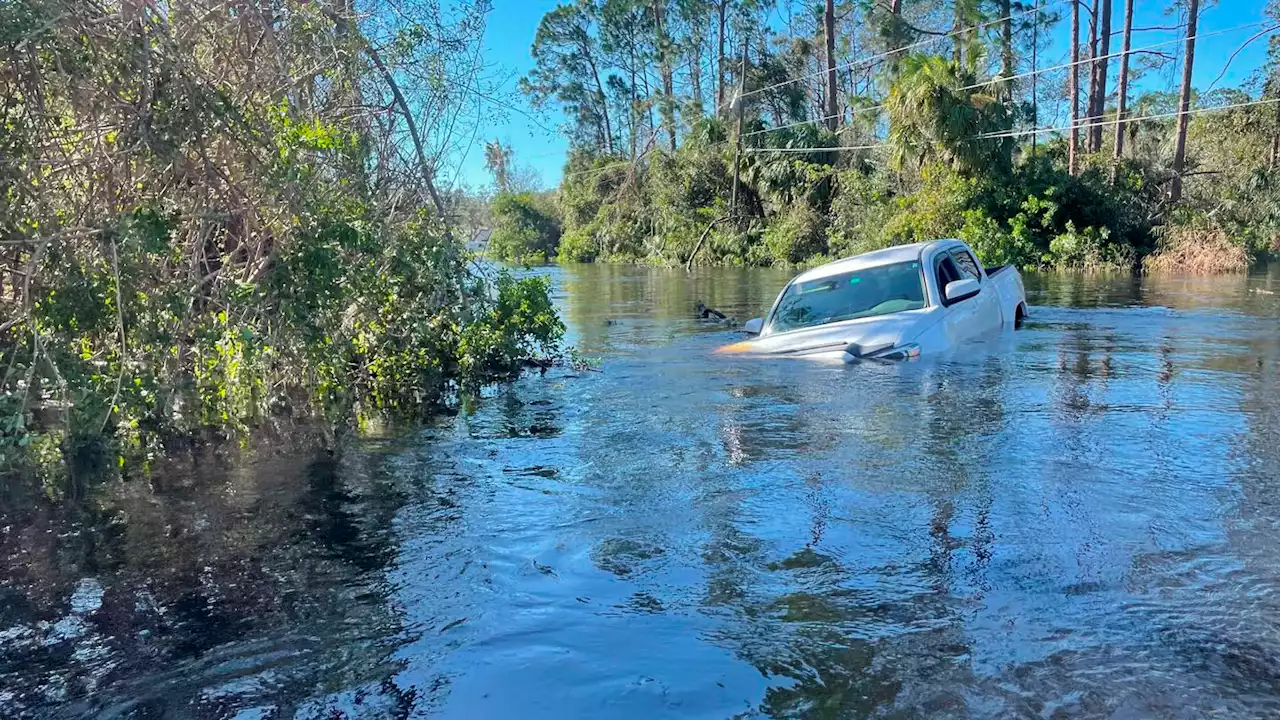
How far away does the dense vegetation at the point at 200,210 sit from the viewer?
5.36 m

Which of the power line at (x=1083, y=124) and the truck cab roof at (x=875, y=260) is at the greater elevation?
the power line at (x=1083, y=124)

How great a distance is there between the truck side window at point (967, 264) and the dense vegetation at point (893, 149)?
4.97 metres

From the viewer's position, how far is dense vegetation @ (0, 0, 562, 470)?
211 inches

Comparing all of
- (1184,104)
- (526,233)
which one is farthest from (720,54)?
(526,233)

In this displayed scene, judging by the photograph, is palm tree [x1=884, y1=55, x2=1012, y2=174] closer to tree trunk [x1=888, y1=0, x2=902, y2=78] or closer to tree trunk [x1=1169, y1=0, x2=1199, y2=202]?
tree trunk [x1=1169, y1=0, x2=1199, y2=202]

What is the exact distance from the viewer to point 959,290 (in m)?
10.1

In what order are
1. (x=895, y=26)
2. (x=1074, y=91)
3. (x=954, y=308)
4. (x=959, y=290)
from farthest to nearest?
(x=895, y=26) < (x=1074, y=91) < (x=954, y=308) < (x=959, y=290)

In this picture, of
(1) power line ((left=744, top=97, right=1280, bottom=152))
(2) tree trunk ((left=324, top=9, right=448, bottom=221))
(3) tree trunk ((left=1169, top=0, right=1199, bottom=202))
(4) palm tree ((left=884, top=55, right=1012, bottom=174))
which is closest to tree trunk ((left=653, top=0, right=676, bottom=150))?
(1) power line ((left=744, top=97, right=1280, bottom=152))

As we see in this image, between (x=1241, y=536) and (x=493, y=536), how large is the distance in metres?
3.46

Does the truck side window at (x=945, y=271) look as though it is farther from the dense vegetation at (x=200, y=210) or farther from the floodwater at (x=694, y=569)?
the dense vegetation at (x=200, y=210)

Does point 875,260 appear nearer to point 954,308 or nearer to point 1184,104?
point 954,308

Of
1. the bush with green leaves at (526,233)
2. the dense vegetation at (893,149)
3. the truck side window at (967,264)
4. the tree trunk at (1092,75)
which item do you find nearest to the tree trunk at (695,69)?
the dense vegetation at (893,149)

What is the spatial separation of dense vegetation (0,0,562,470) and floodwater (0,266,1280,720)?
2.28 feet

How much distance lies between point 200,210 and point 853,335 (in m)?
5.90
